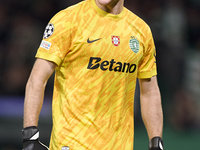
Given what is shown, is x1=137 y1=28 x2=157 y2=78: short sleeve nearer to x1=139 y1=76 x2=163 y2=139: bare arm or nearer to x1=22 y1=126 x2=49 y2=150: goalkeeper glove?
x1=139 y1=76 x2=163 y2=139: bare arm

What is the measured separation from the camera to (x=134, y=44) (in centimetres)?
406

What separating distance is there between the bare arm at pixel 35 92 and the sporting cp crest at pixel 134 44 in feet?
2.37

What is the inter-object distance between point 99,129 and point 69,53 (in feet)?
2.09

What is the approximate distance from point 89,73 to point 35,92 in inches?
18.2

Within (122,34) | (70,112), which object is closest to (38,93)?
(70,112)

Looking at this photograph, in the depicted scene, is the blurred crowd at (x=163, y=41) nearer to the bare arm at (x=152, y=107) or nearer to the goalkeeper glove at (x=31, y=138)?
the bare arm at (x=152, y=107)

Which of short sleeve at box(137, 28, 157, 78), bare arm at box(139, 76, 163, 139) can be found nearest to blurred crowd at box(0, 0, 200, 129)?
bare arm at box(139, 76, 163, 139)

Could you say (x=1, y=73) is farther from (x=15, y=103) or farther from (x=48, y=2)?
(x=48, y=2)

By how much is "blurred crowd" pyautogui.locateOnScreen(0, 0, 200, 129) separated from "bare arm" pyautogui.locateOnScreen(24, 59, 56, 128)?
5.37 m

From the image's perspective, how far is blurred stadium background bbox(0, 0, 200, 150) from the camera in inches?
347

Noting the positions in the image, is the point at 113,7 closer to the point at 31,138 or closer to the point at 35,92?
the point at 35,92

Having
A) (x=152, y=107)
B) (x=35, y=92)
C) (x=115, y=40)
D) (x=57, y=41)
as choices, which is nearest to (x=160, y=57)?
(x=152, y=107)

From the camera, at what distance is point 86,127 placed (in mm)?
3879

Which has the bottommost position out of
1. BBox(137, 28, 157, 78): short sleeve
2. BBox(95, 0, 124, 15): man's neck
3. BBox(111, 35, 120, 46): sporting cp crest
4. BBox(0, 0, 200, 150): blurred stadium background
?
BBox(0, 0, 200, 150): blurred stadium background
